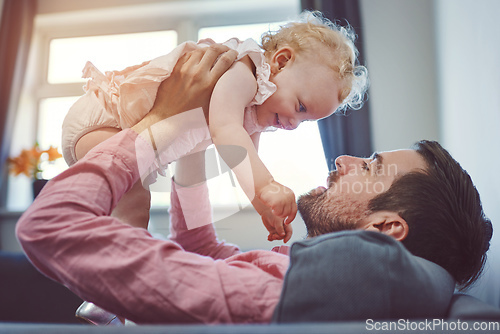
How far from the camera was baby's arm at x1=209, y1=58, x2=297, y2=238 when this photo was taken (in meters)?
0.70

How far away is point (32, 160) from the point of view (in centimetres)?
242

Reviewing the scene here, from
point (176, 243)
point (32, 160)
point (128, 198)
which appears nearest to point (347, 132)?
point (128, 198)

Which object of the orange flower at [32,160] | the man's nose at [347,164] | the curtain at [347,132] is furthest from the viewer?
the orange flower at [32,160]

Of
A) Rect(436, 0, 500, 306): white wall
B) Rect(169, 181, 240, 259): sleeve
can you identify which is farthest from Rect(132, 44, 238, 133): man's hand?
Rect(436, 0, 500, 306): white wall

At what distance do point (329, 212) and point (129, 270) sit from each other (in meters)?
0.51

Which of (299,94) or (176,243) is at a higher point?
(299,94)

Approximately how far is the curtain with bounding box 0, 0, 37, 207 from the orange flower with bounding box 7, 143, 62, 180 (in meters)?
0.21

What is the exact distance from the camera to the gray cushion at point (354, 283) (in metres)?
0.44

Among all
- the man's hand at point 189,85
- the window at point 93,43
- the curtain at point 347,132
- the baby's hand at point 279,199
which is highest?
the window at point 93,43

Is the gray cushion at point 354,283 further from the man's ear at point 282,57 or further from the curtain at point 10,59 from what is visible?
the curtain at point 10,59

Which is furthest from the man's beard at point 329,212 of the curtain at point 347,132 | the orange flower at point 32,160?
the orange flower at point 32,160

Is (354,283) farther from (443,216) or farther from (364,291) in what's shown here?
(443,216)

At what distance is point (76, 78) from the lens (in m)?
2.69

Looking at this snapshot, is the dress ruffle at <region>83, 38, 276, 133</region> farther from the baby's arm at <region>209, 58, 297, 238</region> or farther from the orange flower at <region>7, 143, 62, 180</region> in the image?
the orange flower at <region>7, 143, 62, 180</region>
